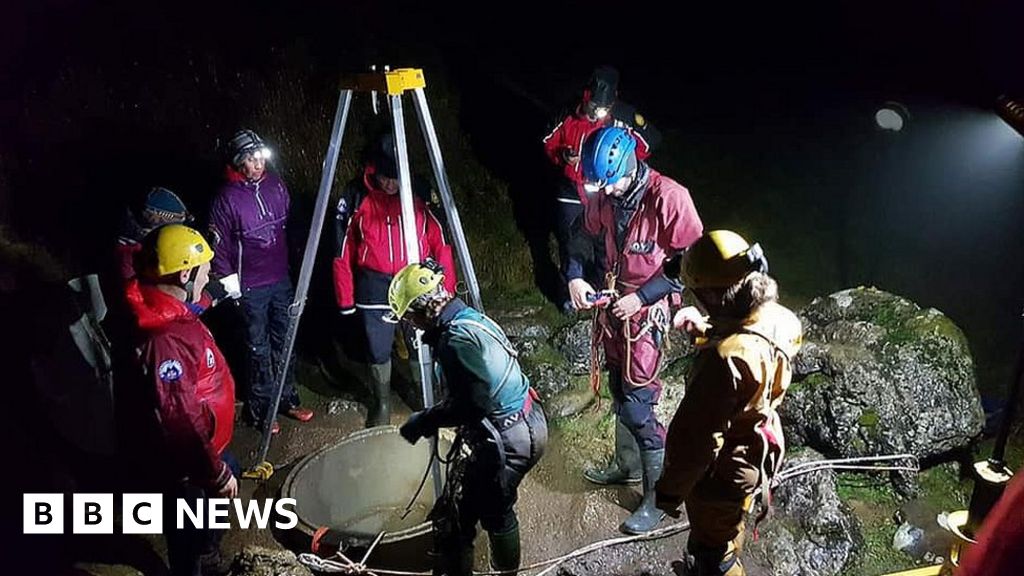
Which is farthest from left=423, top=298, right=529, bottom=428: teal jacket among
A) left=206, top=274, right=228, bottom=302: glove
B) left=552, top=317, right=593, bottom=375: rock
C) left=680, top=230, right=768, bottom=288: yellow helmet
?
left=552, top=317, right=593, bottom=375: rock

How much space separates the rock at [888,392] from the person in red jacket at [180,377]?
390cm

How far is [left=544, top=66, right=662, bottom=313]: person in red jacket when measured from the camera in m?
6.08

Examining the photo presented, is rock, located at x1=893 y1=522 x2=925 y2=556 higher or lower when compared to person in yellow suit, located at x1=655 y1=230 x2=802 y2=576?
lower

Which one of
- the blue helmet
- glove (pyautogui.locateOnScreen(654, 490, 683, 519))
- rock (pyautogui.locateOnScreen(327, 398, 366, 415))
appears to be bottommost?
rock (pyautogui.locateOnScreen(327, 398, 366, 415))

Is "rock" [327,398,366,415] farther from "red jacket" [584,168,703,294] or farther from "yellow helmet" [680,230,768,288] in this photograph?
"yellow helmet" [680,230,768,288]

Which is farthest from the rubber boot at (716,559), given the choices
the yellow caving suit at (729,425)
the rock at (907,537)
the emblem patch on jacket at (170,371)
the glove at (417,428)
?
the emblem patch on jacket at (170,371)

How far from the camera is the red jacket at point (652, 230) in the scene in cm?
455

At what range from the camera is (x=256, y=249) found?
17.5ft

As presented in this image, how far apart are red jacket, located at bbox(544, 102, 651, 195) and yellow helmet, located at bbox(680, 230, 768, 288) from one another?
291 cm

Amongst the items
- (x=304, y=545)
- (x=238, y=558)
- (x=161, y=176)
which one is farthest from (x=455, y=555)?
(x=161, y=176)

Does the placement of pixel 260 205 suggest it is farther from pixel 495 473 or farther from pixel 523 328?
pixel 495 473

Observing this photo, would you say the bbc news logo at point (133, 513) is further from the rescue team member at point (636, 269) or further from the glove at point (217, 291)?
the rescue team member at point (636, 269)

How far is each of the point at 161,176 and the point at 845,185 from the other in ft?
20.1

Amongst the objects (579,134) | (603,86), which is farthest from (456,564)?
(603,86)
